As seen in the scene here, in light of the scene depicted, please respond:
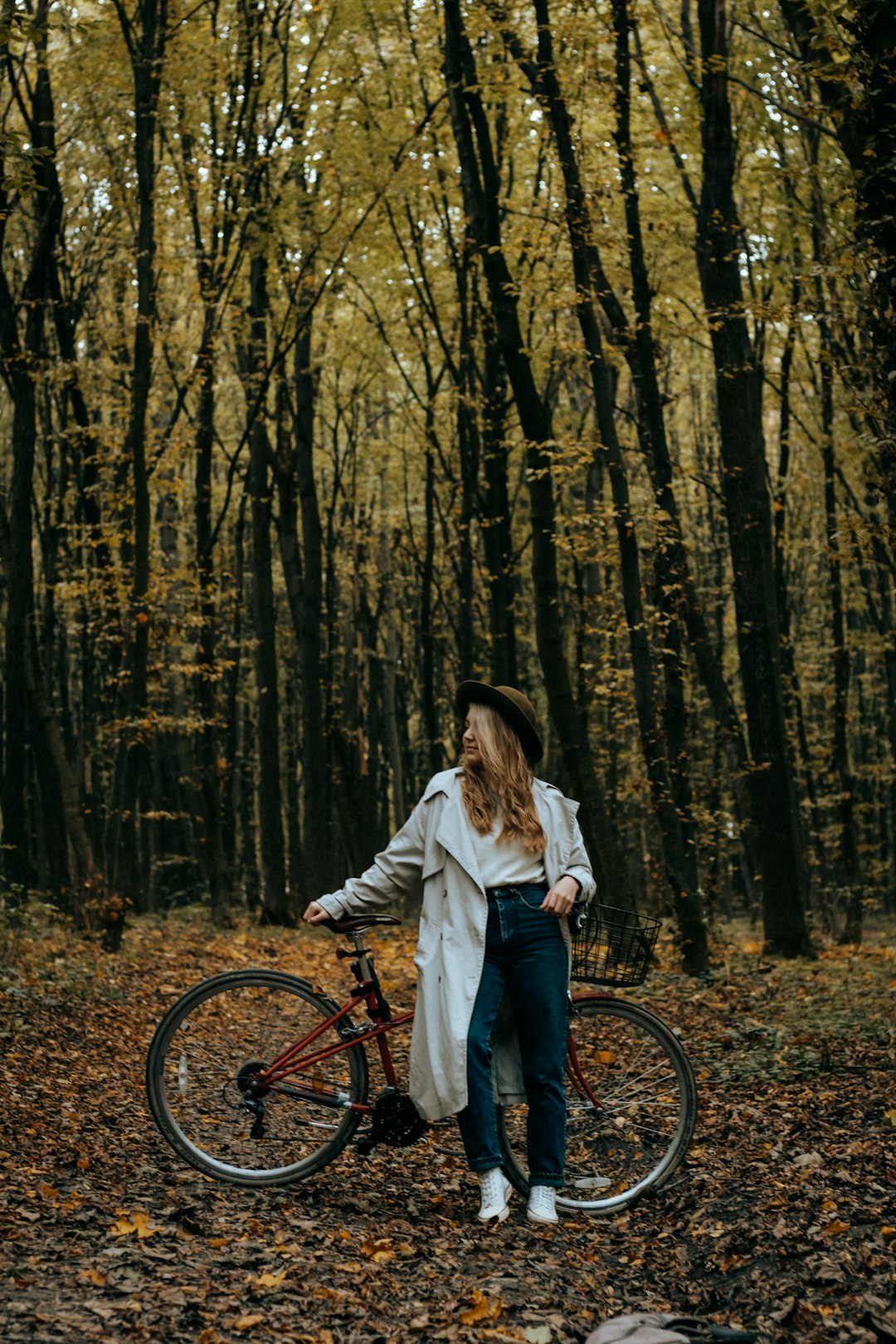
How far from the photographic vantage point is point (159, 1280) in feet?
13.0

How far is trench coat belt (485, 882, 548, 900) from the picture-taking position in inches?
196

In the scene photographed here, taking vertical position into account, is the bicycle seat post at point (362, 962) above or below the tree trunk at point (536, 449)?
below

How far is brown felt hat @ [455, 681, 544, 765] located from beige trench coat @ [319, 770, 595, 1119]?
0.17m

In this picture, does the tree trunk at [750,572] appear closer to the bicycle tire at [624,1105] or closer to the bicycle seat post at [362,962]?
the bicycle tire at [624,1105]

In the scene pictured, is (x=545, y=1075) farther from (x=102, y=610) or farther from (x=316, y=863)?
(x=316, y=863)

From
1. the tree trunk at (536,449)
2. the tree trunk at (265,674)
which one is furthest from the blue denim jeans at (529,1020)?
the tree trunk at (265,674)

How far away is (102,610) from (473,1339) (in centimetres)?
1458

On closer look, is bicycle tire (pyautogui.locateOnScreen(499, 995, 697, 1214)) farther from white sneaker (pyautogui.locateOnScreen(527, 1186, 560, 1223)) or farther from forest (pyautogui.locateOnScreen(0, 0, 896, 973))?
forest (pyautogui.locateOnScreen(0, 0, 896, 973))

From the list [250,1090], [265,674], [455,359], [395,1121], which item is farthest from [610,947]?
[455,359]

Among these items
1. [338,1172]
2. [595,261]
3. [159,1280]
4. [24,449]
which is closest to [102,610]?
[24,449]

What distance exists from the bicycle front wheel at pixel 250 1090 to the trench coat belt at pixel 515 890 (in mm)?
832

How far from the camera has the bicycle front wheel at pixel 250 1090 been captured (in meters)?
5.12

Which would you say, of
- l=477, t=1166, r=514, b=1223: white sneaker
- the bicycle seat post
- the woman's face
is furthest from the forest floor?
the woman's face

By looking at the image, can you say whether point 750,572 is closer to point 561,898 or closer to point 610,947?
point 610,947
